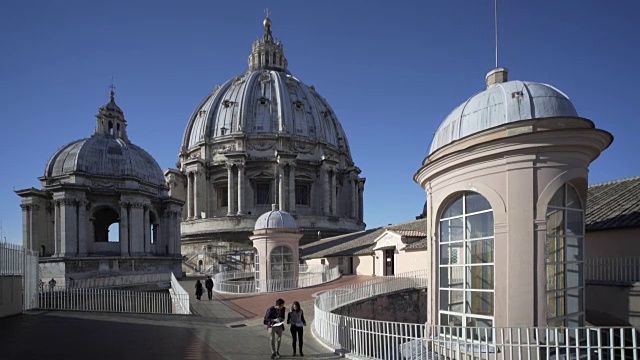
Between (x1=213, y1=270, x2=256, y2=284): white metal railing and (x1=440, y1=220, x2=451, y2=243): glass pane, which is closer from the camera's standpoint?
(x1=440, y1=220, x2=451, y2=243): glass pane

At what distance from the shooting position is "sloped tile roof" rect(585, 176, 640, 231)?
1369 cm

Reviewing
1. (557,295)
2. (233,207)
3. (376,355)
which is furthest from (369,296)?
(233,207)

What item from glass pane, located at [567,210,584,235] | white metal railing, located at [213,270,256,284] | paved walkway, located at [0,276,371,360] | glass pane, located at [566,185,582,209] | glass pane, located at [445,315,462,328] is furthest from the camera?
white metal railing, located at [213,270,256,284]

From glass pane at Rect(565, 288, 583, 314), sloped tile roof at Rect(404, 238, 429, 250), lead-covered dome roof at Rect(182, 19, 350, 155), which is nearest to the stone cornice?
glass pane at Rect(565, 288, 583, 314)

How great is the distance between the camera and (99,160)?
36.8 metres

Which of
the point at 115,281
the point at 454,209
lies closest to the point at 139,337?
the point at 454,209

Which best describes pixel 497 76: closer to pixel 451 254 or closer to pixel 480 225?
pixel 480 225

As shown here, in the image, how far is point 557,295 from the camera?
839cm

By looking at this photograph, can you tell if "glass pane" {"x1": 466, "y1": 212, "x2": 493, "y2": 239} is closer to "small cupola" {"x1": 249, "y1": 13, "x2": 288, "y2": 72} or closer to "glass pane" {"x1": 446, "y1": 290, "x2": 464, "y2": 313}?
"glass pane" {"x1": 446, "y1": 290, "x2": 464, "y2": 313}

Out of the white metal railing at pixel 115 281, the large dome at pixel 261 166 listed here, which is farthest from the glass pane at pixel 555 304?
the large dome at pixel 261 166

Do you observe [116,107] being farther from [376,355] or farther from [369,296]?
[376,355]

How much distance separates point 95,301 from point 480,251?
16965 mm

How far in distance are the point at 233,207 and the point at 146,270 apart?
16.2m

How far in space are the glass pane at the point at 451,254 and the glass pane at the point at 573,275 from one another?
2181 mm
